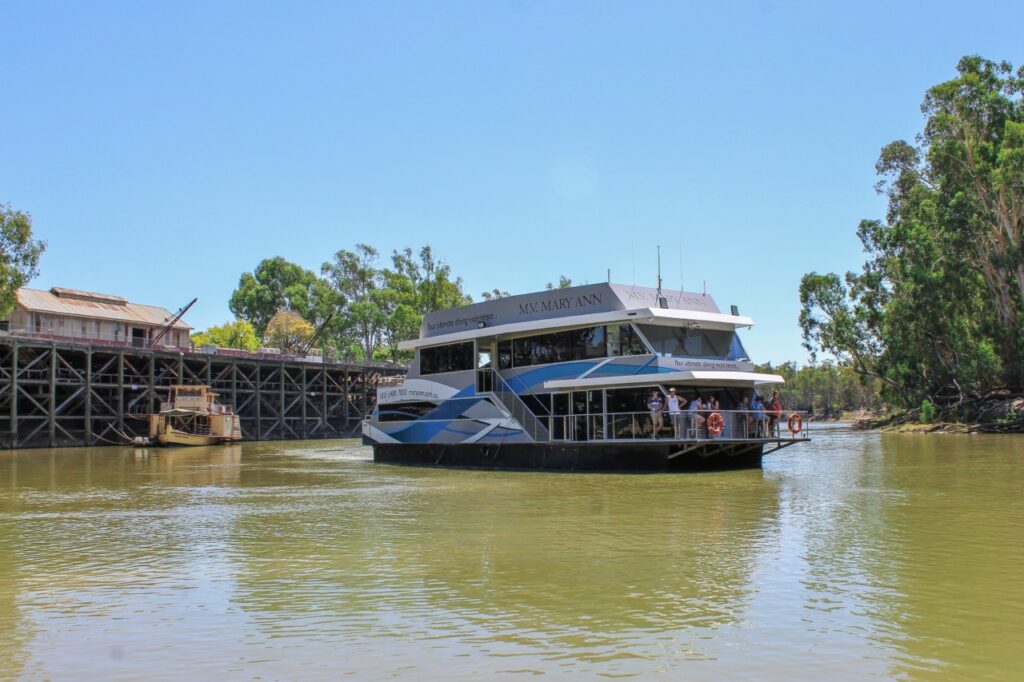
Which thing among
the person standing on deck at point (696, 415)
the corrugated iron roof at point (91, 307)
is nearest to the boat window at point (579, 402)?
the person standing on deck at point (696, 415)

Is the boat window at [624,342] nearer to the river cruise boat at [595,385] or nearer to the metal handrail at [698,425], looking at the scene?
the river cruise boat at [595,385]

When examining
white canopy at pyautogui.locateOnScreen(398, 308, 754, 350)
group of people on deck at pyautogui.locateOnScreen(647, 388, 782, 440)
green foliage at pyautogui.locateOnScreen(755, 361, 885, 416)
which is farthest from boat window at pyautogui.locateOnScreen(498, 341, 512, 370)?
green foliage at pyautogui.locateOnScreen(755, 361, 885, 416)

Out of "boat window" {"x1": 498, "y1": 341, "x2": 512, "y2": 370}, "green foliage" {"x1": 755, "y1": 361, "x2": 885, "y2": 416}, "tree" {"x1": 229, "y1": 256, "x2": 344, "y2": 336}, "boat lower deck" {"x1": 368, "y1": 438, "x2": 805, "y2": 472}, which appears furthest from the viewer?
"green foliage" {"x1": 755, "y1": 361, "x2": 885, "y2": 416}

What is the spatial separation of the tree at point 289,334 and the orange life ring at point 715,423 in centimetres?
6826

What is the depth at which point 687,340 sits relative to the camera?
20656 mm

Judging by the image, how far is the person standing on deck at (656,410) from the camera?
19.0 meters

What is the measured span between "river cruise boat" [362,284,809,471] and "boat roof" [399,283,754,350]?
3cm

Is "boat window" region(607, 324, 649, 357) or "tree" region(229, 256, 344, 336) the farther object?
"tree" region(229, 256, 344, 336)

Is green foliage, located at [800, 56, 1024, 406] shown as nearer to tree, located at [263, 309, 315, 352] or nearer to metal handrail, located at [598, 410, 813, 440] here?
metal handrail, located at [598, 410, 813, 440]

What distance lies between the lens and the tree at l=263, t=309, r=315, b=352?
84637 mm

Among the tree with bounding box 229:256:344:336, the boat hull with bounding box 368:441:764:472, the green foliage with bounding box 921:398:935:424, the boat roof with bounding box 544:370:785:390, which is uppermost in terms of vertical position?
the tree with bounding box 229:256:344:336

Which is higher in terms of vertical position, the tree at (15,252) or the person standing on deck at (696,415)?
the tree at (15,252)

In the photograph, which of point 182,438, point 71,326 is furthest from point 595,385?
point 71,326

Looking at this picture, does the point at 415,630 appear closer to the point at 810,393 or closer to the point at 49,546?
the point at 49,546
